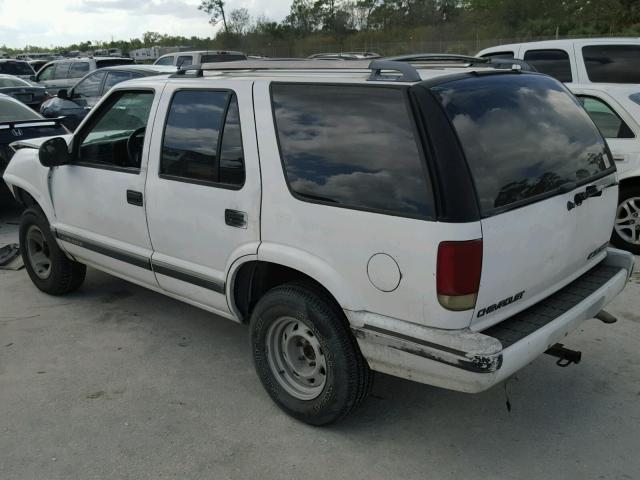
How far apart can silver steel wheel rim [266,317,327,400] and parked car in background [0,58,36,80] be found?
2016 centimetres

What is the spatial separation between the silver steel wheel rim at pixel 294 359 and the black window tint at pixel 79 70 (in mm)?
16012

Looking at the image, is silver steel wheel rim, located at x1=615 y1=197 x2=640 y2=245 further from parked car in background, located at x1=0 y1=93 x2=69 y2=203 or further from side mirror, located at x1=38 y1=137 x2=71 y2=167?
parked car in background, located at x1=0 y1=93 x2=69 y2=203

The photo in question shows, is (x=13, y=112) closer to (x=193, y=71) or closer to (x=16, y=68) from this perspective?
(x=193, y=71)

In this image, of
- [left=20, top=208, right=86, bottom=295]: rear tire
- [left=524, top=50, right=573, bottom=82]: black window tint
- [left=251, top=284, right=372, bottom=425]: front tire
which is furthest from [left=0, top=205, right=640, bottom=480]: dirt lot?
[left=524, top=50, right=573, bottom=82]: black window tint

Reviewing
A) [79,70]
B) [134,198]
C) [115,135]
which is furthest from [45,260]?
[79,70]

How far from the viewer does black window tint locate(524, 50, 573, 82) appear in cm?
800

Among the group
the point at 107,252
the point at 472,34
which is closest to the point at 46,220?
the point at 107,252

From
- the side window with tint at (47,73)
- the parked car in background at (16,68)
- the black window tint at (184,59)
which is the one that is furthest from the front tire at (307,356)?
the parked car in background at (16,68)

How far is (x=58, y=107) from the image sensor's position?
38.7 ft

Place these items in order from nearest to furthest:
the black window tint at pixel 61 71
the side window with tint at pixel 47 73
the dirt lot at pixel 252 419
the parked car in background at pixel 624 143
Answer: the dirt lot at pixel 252 419 < the parked car in background at pixel 624 143 < the black window tint at pixel 61 71 < the side window with tint at pixel 47 73

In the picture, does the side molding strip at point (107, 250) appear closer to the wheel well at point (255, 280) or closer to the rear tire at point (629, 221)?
the wheel well at point (255, 280)

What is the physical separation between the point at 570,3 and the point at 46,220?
43797 mm

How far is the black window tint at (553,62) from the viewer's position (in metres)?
8.00

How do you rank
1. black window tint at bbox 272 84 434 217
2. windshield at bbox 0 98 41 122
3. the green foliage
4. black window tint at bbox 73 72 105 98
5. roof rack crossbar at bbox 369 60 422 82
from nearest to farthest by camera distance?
black window tint at bbox 272 84 434 217
roof rack crossbar at bbox 369 60 422 82
windshield at bbox 0 98 41 122
black window tint at bbox 73 72 105 98
the green foliage
